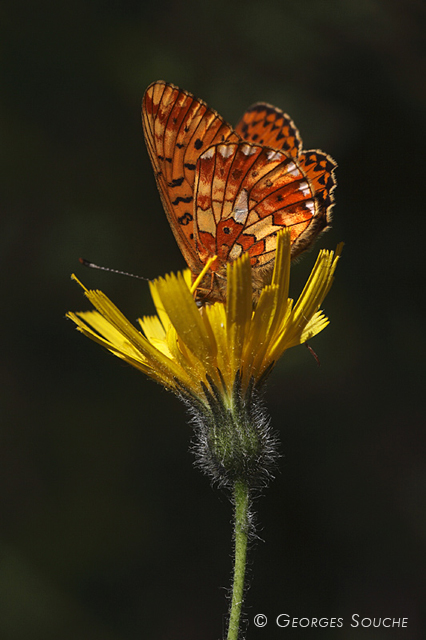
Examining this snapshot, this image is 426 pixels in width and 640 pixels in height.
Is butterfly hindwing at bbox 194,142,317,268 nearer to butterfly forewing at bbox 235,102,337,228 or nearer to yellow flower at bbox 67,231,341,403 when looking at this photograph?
butterfly forewing at bbox 235,102,337,228

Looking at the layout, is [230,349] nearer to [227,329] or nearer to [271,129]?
[227,329]

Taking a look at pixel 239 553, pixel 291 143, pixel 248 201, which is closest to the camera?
pixel 239 553

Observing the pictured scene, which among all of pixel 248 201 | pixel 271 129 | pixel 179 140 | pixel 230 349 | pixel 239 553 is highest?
pixel 271 129

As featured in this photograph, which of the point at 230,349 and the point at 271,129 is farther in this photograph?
the point at 271,129

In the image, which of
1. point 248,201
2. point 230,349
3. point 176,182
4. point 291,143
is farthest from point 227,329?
point 291,143

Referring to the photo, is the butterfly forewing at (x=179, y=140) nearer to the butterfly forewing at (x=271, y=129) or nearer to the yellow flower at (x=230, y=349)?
the butterfly forewing at (x=271, y=129)

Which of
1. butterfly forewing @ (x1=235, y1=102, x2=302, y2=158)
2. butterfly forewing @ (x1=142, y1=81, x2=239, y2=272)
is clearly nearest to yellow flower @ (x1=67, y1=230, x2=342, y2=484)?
butterfly forewing @ (x1=142, y1=81, x2=239, y2=272)

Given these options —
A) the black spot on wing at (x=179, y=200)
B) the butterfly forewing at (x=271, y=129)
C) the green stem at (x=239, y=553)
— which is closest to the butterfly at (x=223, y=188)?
the black spot on wing at (x=179, y=200)

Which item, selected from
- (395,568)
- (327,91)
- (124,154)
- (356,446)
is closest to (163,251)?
(124,154)
